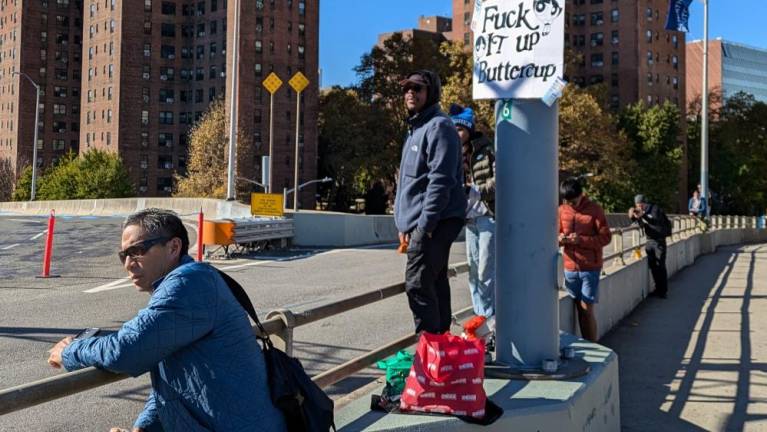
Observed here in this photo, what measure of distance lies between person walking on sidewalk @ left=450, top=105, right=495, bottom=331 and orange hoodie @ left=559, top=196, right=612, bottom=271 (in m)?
2.15

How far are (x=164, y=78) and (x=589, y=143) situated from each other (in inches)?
2872

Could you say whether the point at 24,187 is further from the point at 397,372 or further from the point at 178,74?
the point at 397,372

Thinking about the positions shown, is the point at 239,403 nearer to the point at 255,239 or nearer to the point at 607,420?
the point at 607,420

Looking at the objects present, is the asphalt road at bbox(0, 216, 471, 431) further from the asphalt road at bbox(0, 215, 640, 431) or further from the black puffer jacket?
the black puffer jacket

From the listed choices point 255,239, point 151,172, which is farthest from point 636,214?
point 151,172

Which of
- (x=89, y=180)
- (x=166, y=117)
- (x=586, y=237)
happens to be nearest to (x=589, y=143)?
(x=586, y=237)

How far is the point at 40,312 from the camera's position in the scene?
9.90 m

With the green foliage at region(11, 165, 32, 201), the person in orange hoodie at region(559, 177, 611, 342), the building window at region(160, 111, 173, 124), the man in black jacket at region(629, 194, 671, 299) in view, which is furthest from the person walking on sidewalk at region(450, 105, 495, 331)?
the green foliage at region(11, 165, 32, 201)

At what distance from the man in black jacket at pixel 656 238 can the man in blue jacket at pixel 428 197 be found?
32.7 feet

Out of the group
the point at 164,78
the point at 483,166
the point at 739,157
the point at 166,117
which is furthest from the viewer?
the point at 166,117

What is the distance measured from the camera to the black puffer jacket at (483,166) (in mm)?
5871

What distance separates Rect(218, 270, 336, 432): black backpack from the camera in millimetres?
2758

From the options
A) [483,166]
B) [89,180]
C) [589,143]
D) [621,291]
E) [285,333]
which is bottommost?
[621,291]

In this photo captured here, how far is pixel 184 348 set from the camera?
2.67 metres
